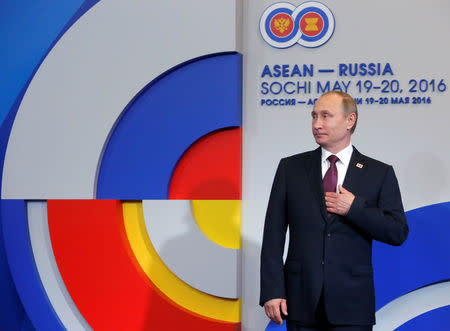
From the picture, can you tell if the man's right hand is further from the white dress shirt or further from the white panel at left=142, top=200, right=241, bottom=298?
the white panel at left=142, top=200, right=241, bottom=298

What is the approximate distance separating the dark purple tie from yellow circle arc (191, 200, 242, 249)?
1518mm

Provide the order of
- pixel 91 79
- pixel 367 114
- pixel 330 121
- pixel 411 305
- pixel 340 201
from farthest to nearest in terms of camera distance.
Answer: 1. pixel 91 79
2. pixel 367 114
3. pixel 411 305
4. pixel 330 121
5. pixel 340 201

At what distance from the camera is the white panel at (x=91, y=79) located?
4070 millimetres

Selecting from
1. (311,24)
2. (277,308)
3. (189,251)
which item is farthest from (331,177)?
(311,24)

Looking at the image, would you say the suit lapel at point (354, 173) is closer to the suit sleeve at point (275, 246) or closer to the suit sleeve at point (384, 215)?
the suit sleeve at point (384, 215)

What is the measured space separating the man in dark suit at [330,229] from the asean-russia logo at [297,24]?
1.58 meters

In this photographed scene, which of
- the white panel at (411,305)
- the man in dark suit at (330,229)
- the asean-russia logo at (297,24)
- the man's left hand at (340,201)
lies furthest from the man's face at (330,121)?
the white panel at (411,305)

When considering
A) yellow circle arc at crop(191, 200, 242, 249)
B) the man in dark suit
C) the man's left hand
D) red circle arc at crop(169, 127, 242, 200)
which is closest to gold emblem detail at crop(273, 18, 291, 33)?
red circle arc at crop(169, 127, 242, 200)

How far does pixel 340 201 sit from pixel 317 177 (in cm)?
19

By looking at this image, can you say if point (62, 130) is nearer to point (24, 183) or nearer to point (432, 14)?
point (24, 183)

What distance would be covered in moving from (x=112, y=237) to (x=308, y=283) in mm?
1995

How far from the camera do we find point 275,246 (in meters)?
2.53

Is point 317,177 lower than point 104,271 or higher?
higher

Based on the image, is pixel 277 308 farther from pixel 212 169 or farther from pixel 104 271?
pixel 104 271
